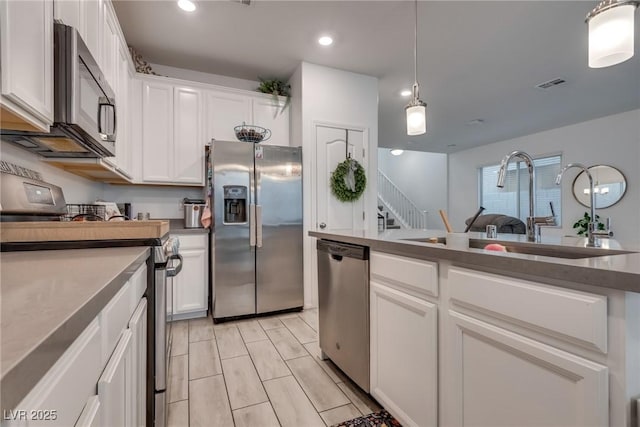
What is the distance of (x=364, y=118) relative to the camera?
11.9ft

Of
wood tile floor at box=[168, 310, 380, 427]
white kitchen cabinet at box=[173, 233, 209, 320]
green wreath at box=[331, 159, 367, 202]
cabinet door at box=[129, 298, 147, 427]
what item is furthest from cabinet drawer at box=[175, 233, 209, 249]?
cabinet door at box=[129, 298, 147, 427]

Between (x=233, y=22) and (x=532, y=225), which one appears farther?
(x=233, y=22)

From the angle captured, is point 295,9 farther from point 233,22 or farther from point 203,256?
point 203,256

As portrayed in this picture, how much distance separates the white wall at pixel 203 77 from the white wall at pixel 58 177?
1.44 metres

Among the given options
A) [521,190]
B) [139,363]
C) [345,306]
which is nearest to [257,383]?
[345,306]

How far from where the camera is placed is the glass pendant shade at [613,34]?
1.15m

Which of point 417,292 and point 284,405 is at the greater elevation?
point 417,292

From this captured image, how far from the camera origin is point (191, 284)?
3.00 meters

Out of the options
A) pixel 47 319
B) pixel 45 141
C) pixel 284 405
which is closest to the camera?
pixel 47 319

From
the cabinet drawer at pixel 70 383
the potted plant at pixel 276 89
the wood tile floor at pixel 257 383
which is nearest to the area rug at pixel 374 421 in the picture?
the wood tile floor at pixel 257 383

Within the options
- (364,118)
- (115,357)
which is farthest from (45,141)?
(364,118)

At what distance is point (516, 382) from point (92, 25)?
2.56 metres

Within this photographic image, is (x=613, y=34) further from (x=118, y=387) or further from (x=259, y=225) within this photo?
(x=259, y=225)

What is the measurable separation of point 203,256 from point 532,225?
108 inches
